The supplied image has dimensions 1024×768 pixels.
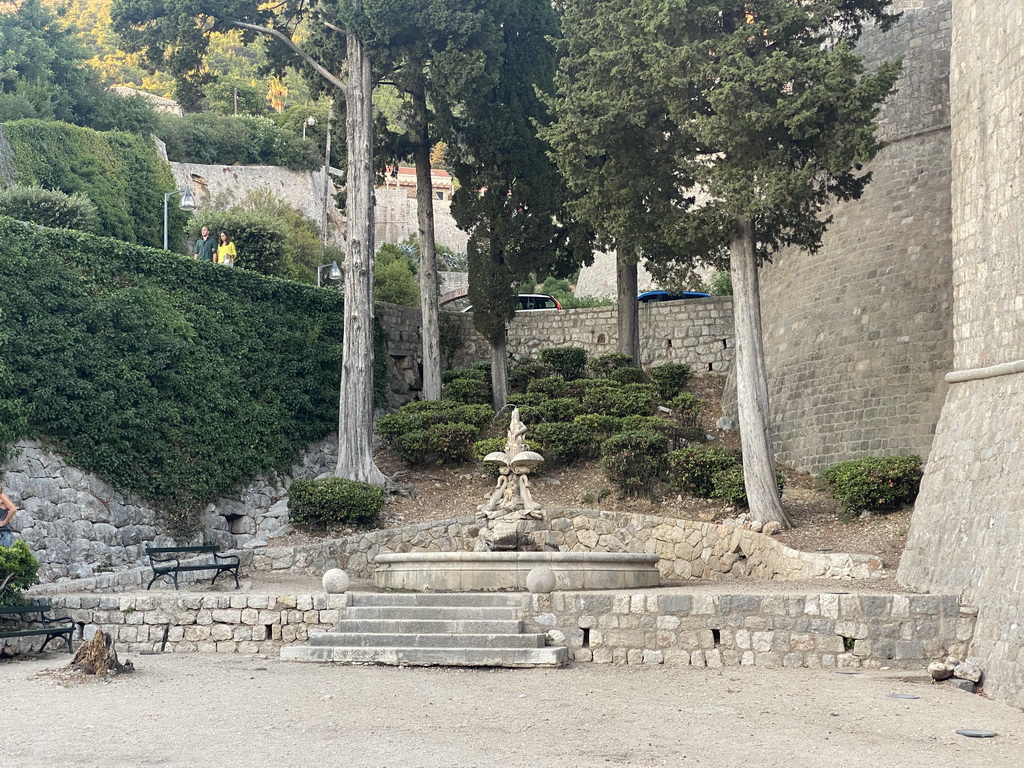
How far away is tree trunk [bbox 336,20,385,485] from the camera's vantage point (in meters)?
18.0

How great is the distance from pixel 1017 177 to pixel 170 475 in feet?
37.5

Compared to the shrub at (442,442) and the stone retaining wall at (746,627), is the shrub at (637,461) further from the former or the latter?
the stone retaining wall at (746,627)

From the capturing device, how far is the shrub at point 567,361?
73.7ft

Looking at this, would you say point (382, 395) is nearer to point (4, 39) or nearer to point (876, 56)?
point (876, 56)

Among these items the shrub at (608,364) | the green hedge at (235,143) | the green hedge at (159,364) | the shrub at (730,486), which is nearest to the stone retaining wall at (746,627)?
the shrub at (730,486)

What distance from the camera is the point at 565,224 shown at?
20.9 m

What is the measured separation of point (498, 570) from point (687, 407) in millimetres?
9324

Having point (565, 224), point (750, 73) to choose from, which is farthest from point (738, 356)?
point (565, 224)

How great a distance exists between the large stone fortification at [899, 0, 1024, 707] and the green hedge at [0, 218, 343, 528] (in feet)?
32.7

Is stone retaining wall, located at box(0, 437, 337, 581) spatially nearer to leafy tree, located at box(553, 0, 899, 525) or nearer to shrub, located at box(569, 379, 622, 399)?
shrub, located at box(569, 379, 622, 399)

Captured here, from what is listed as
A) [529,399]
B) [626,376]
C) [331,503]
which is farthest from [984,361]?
[626,376]

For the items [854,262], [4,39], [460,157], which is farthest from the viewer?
[4,39]

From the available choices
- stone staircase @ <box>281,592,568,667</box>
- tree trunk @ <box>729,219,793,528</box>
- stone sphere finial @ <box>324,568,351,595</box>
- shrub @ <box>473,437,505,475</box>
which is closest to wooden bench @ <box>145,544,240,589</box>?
stone sphere finial @ <box>324,568,351,595</box>

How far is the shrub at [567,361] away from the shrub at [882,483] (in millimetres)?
8299
